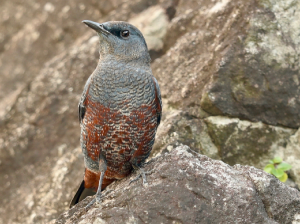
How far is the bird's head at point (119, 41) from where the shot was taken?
12.3ft

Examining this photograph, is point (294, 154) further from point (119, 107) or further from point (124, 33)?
point (124, 33)

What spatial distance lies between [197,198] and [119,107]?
3.67 ft

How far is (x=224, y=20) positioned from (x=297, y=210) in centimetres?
310

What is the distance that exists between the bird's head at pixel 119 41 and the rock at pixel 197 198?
1154 mm

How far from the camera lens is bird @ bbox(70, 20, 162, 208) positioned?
3479mm

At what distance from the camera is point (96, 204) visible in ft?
11.0

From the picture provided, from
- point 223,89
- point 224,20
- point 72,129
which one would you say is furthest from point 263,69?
point 72,129

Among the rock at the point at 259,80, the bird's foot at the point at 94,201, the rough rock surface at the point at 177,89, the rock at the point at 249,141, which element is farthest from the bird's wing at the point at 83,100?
the rock at the point at 249,141

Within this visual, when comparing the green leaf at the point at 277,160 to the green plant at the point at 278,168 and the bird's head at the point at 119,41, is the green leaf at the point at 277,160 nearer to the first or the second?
the green plant at the point at 278,168

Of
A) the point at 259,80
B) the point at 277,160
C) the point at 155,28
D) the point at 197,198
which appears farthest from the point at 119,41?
the point at 155,28

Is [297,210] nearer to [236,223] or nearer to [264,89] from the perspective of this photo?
[236,223]

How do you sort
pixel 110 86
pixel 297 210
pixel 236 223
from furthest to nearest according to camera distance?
pixel 110 86, pixel 297 210, pixel 236 223

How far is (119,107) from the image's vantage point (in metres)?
3.45

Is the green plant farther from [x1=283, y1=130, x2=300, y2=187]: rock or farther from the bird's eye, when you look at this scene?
the bird's eye
